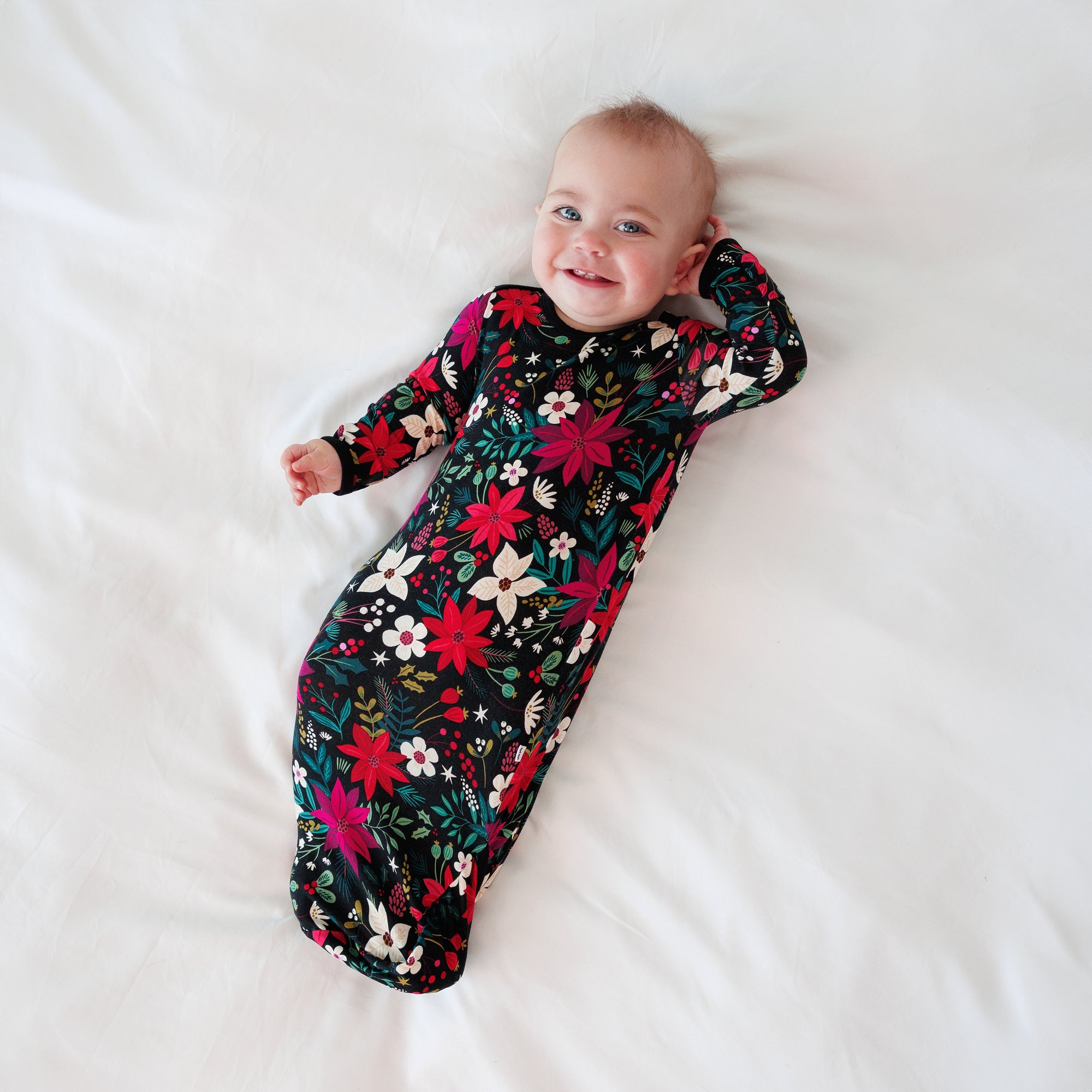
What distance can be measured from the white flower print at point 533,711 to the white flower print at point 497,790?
0.07 m

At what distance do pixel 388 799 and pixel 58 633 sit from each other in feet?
1.74

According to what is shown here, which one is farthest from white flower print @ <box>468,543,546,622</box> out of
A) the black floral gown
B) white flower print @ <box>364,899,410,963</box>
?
white flower print @ <box>364,899,410,963</box>

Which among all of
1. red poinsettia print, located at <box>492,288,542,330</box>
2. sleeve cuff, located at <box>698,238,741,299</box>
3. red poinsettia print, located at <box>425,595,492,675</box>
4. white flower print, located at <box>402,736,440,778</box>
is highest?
sleeve cuff, located at <box>698,238,741,299</box>

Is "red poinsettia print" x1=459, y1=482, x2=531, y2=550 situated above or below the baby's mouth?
below

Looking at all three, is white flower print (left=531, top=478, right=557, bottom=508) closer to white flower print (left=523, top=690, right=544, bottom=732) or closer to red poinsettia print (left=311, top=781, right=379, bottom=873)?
white flower print (left=523, top=690, right=544, bottom=732)

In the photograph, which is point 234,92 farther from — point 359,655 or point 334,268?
point 359,655

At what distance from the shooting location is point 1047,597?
111 centimetres

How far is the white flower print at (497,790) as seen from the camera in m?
1.11

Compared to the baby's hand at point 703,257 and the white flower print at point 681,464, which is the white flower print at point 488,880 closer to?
the white flower print at point 681,464

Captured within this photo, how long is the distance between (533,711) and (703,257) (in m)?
0.65

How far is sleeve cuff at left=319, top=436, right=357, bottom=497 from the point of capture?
1173 mm

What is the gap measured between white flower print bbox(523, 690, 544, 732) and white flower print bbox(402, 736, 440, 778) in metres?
0.13

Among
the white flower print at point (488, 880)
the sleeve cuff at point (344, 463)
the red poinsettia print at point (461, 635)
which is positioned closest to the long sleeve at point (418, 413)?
the sleeve cuff at point (344, 463)

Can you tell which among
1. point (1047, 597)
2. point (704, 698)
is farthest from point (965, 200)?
point (704, 698)
